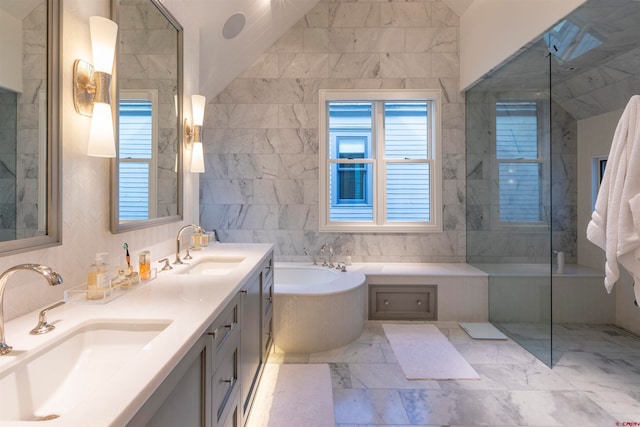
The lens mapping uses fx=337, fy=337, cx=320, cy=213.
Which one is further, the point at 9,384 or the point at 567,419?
the point at 567,419

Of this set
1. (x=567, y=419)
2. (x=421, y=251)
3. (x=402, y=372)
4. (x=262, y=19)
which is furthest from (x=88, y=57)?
(x=421, y=251)

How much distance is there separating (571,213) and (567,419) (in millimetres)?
2221

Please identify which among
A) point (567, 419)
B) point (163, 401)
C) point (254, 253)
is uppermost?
point (254, 253)

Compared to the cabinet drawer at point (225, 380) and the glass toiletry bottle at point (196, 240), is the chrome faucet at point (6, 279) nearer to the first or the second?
the cabinet drawer at point (225, 380)

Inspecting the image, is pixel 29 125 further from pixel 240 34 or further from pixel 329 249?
pixel 329 249

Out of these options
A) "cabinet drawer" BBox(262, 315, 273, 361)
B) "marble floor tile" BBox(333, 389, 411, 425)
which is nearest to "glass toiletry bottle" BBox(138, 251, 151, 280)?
"cabinet drawer" BBox(262, 315, 273, 361)

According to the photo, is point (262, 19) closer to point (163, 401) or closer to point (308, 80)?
point (308, 80)

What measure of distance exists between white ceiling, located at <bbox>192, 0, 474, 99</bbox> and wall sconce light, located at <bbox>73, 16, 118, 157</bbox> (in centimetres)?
133

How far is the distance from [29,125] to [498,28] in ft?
11.2

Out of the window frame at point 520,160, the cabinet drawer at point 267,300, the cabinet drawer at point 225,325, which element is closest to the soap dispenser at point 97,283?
the cabinet drawer at point 225,325

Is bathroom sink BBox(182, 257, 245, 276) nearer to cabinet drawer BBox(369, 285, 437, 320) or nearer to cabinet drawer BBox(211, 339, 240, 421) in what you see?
cabinet drawer BBox(211, 339, 240, 421)

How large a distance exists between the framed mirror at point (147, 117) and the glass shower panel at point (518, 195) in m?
2.67

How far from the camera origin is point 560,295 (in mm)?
3027

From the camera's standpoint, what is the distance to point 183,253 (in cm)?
218
